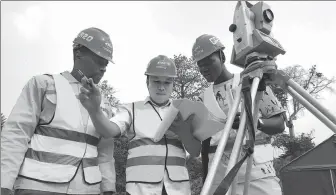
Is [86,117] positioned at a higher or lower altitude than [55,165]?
higher

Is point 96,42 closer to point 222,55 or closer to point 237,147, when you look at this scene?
point 222,55

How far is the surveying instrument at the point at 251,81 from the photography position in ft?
4.87

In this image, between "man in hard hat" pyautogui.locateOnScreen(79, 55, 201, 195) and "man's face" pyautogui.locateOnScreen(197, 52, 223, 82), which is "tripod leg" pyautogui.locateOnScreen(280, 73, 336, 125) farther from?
"man's face" pyautogui.locateOnScreen(197, 52, 223, 82)

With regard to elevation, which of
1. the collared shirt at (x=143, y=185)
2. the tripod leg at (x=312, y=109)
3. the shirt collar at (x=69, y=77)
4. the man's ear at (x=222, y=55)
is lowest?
the collared shirt at (x=143, y=185)

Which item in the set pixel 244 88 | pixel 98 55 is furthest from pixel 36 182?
pixel 244 88

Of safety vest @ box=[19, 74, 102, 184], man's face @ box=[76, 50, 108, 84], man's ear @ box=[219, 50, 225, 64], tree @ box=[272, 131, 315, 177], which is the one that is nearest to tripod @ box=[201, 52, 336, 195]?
man's ear @ box=[219, 50, 225, 64]

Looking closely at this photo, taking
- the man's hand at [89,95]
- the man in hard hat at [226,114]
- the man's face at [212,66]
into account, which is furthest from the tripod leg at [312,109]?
the man's hand at [89,95]

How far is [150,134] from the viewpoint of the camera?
8.52 ft

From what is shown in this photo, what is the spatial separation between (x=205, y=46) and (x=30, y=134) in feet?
5.72

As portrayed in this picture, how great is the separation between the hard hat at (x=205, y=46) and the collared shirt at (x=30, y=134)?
47.0 inches

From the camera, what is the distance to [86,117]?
2.44 metres

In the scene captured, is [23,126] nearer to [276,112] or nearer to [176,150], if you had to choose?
[176,150]

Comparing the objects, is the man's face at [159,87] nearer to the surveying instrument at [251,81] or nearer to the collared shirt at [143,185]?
the collared shirt at [143,185]

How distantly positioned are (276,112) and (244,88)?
0.76 meters
